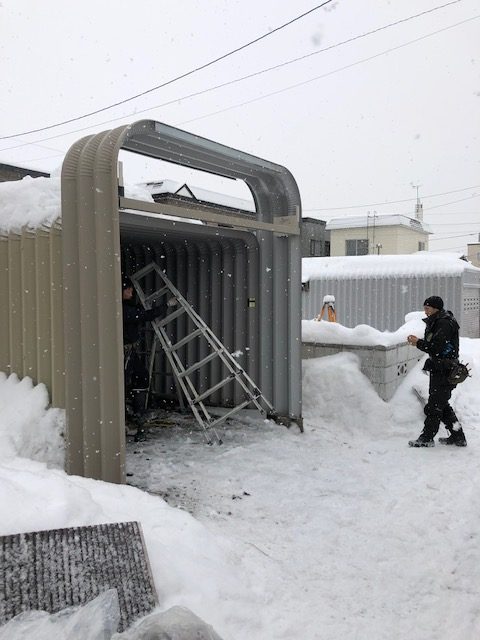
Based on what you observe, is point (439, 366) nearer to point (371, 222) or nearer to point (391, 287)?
point (391, 287)

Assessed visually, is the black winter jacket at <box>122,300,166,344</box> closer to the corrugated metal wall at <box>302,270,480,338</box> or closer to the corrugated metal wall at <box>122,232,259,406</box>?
the corrugated metal wall at <box>122,232,259,406</box>

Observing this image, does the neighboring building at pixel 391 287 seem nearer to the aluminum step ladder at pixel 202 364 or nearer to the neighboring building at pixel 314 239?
the aluminum step ladder at pixel 202 364

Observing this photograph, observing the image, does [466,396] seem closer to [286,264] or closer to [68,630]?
[286,264]

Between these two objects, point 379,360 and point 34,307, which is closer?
point 34,307

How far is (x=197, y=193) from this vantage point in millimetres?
23578

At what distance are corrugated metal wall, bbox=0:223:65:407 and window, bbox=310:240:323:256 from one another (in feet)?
89.1

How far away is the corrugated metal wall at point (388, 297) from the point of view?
15273mm

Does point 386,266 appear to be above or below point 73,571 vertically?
above

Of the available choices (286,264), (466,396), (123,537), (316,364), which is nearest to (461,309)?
(466,396)

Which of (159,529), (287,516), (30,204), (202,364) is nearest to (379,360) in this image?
(202,364)

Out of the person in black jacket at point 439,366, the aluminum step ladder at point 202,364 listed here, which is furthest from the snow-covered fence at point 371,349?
the aluminum step ladder at point 202,364

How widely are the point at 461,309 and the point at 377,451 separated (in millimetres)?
10091

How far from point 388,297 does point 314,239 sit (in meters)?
16.2

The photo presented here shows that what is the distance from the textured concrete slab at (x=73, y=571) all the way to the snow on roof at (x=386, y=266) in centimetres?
1410
